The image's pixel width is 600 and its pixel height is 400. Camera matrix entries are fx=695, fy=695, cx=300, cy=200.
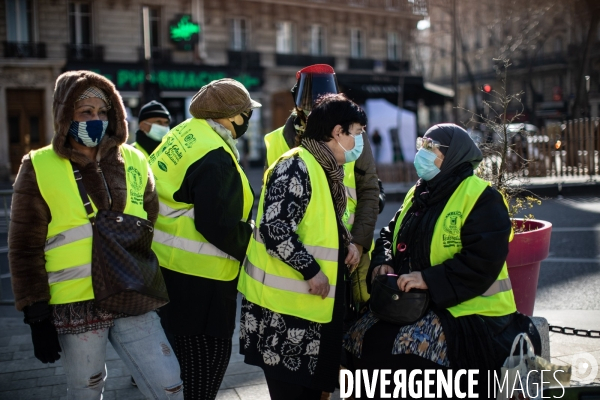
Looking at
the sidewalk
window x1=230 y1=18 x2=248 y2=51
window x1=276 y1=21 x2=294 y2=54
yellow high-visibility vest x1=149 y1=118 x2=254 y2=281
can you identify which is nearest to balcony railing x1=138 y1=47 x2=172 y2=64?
window x1=230 y1=18 x2=248 y2=51

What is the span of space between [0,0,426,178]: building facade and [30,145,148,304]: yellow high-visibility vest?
1593 cm

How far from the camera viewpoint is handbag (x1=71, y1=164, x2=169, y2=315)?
3.01 metres

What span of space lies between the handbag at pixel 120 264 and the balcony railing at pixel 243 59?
2651cm

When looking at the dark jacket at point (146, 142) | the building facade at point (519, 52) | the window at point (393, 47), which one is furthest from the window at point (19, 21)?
the dark jacket at point (146, 142)

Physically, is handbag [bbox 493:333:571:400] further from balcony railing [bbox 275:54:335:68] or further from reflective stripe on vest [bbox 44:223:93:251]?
balcony railing [bbox 275:54:335:68]

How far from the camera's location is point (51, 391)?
15.6 ft

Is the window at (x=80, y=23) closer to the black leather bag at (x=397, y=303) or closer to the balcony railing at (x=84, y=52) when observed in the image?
the balcony railing at (x=84, y=52)

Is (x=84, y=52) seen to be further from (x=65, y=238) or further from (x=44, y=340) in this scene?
(x=44, y=340)

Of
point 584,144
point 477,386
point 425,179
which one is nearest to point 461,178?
point 425,179

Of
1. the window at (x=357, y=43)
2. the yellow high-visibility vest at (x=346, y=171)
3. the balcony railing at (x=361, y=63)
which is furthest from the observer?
the window at (x=357, y=43)

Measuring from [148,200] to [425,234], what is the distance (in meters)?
1.41

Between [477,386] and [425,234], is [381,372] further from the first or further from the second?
[425,234]

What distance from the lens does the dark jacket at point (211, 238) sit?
3412 mm

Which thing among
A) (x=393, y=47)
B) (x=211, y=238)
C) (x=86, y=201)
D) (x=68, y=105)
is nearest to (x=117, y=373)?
(x=211, y=238)
